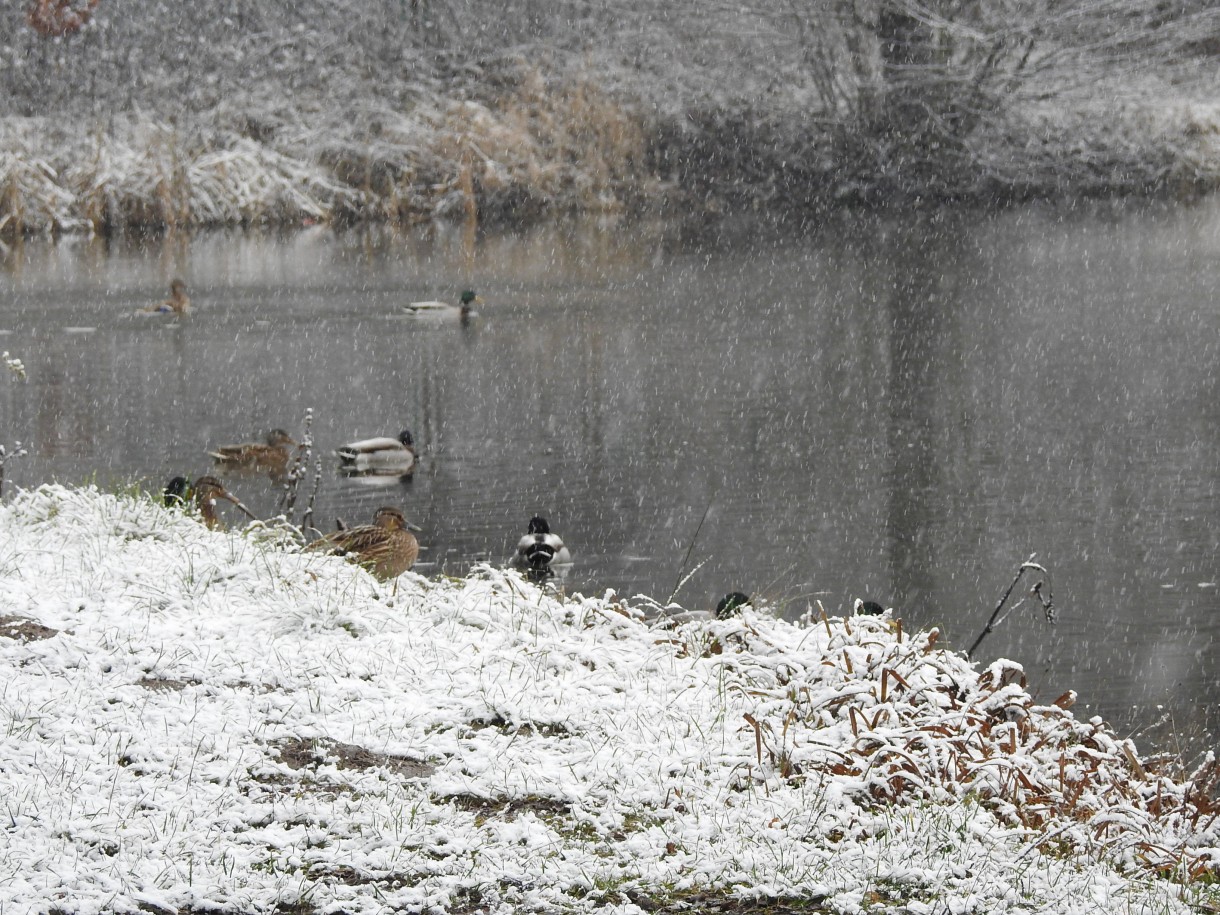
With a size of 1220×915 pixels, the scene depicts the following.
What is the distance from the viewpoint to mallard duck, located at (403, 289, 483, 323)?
76.6ft

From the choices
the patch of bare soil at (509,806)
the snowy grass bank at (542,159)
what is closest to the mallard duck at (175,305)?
the snowy grass bank at (542,159)

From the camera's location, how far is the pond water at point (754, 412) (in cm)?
1055

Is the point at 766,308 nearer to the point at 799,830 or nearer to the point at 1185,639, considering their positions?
the point at 1185,639

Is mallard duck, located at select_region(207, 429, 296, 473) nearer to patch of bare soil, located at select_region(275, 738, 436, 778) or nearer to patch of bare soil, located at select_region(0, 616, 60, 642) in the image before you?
patch of bare soil, located at select_region(0, 616, 60, 642)

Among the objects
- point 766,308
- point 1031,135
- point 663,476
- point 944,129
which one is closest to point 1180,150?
point 1031,135

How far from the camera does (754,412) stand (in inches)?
642

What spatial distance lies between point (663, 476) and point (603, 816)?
31.5 ft

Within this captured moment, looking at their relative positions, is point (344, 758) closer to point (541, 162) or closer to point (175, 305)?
point (175, 305)

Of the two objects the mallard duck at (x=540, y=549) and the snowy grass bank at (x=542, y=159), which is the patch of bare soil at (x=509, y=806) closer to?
the mallard duck at (x=540, y=549)

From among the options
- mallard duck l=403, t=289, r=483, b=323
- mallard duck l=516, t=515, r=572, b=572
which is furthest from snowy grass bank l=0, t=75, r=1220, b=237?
mallard duck l=516, t=515, r=572, b=572

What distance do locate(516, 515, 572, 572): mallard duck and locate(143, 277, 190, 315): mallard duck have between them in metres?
14.1

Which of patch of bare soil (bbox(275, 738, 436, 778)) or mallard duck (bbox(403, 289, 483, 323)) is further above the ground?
patch of bare soil (bbox(275, 738, 436, 778))

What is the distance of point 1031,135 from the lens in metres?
43.7

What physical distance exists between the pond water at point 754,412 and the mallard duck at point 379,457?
0.83 ft
